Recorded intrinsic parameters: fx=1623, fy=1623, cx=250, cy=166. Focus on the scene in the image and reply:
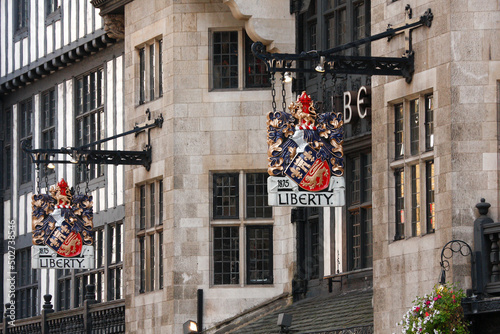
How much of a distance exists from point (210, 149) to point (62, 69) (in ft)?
35.6

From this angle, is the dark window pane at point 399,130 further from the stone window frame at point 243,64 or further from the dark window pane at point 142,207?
the dark window pane at point 142,207

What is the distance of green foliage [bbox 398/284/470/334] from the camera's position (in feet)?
68.4

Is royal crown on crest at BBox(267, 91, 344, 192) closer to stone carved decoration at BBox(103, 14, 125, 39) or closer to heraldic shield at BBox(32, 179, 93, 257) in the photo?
heraldic shield at BBox(32, 179, 93, 257)

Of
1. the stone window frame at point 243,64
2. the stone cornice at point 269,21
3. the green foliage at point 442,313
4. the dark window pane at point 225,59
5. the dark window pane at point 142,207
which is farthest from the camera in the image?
the dark window pane at point 142,207

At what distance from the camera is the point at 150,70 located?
32875 mm

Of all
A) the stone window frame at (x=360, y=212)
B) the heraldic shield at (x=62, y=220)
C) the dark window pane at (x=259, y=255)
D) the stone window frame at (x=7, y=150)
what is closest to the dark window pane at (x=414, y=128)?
the stone window frame at (x=360, y=212)

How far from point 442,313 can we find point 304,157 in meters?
3.82

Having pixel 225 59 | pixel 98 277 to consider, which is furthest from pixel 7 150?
pixel 225 59

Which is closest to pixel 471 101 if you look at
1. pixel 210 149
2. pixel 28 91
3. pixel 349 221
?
pixel 349 221

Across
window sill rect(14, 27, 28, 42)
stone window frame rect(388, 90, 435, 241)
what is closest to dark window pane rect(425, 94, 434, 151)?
stone window frame rect(388, 90, 435, 241)

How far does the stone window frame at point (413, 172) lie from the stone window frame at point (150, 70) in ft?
32.2

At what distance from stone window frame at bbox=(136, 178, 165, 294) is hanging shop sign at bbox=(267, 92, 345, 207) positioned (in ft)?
26.8

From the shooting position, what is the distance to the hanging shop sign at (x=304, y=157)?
23453 mm

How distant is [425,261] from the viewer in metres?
22.1
